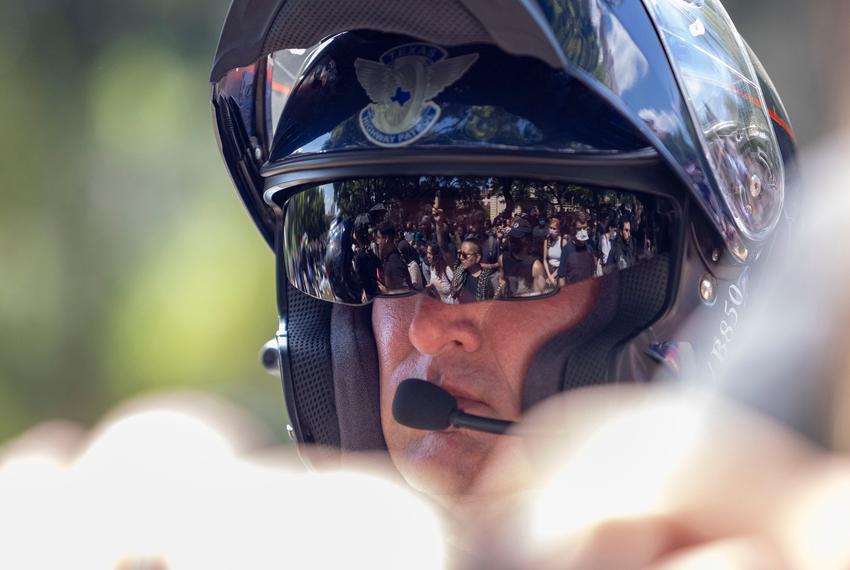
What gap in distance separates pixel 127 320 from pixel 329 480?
5.46 m

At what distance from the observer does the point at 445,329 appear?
1.66 meters

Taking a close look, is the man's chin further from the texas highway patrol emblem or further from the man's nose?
the texas highway patrol emblem

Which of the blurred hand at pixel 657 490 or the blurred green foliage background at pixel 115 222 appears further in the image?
the blurred green foliage background at pixel 115 222

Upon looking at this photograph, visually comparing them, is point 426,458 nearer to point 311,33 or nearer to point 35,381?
point 311,33

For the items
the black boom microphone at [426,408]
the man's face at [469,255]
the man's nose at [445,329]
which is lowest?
the black boom microphone at [426,408]

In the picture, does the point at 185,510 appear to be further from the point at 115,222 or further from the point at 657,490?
the point at 115,222

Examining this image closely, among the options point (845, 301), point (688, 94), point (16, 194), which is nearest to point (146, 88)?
point (16, 194)

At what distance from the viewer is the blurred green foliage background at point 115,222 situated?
22.4 ft

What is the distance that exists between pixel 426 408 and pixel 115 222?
230 inches

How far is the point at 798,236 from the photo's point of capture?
1927 mm

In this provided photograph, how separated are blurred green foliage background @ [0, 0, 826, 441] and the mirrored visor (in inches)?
201

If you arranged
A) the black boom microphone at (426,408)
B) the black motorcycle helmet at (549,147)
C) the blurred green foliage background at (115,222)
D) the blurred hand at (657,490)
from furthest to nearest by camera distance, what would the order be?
the blurred green foliage background at (115,222), the black boom microphone at (426,408), the black motorcycle helmet at (549,147), the blurred hand at (657,490)

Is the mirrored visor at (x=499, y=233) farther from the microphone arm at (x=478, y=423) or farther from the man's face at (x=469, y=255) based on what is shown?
the microphone arm at (x=478, y=423)

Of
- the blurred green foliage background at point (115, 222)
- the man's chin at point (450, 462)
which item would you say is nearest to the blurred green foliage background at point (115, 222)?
the blurred green foliage background at point (115, 222)
